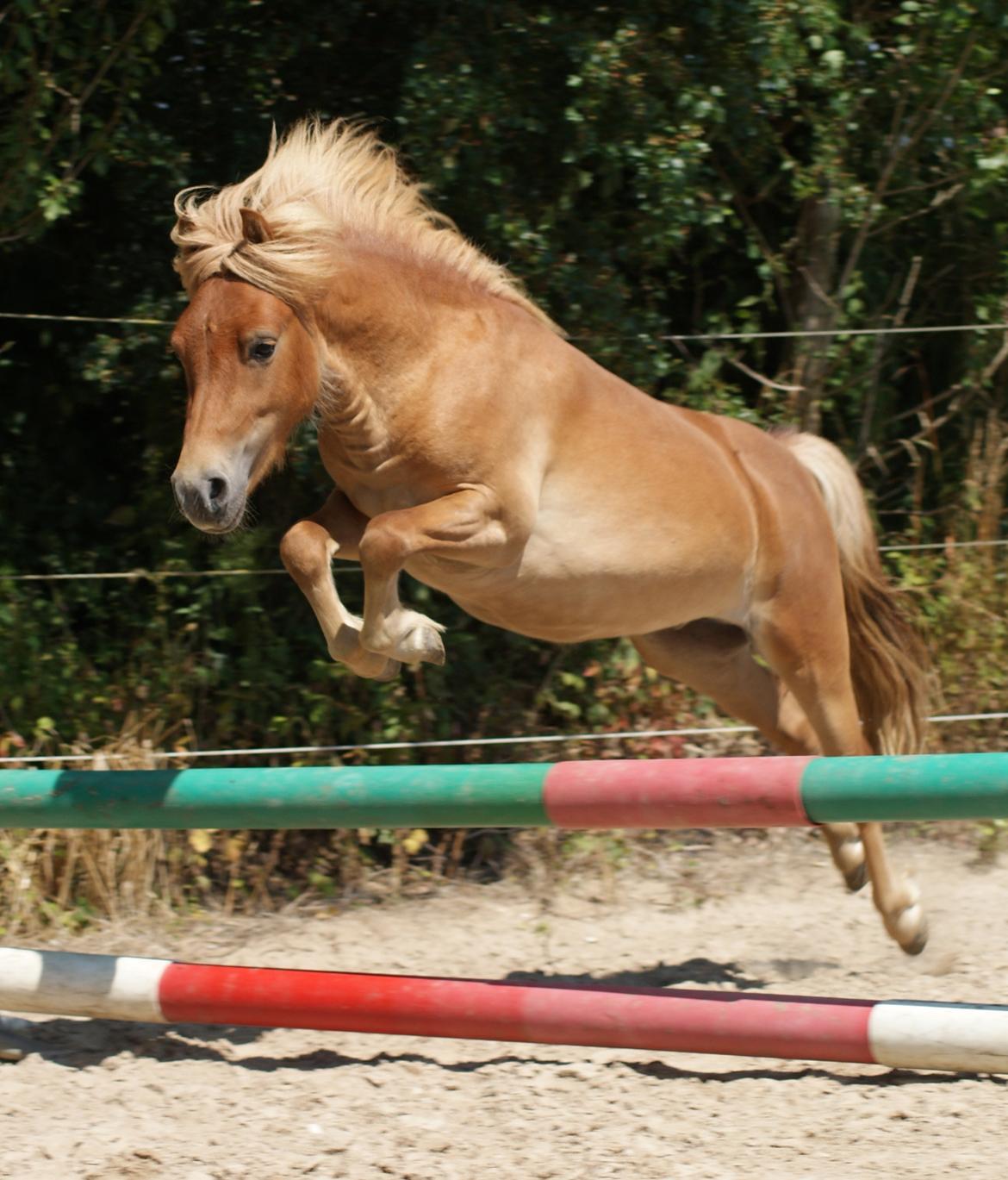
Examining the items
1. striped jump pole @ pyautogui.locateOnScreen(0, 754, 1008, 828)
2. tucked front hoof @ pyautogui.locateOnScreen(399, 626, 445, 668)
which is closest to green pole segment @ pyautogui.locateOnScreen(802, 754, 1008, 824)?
striped jump pole @ pyautogui.locateOnScreen(0, 754, 1008, 828)

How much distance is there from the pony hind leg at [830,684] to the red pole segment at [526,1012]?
1386 mm

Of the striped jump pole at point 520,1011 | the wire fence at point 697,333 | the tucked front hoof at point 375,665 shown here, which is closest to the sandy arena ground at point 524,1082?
the striped jump pole at point 520,1011

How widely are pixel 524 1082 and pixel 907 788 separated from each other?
1.35m

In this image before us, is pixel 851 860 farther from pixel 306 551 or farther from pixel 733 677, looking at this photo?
pixel 306 551

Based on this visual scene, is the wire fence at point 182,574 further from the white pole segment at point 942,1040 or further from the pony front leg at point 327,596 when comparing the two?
the white pole segment at point 942,1040

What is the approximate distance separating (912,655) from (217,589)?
2673 millimetres

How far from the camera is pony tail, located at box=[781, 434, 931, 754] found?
16.0ft

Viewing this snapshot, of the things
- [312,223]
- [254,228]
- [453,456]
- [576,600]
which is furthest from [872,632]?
[254,228]

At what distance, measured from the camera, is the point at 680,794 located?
2910mm

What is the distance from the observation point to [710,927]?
5.08 m

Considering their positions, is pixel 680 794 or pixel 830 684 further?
pixel 830 684

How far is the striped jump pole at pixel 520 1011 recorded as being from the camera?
118 inches

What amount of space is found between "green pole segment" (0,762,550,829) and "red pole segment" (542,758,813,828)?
0.07m

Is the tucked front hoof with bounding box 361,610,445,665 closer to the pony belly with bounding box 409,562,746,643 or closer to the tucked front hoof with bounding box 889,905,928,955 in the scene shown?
the pony belly with bounding box 409,562,746,643
